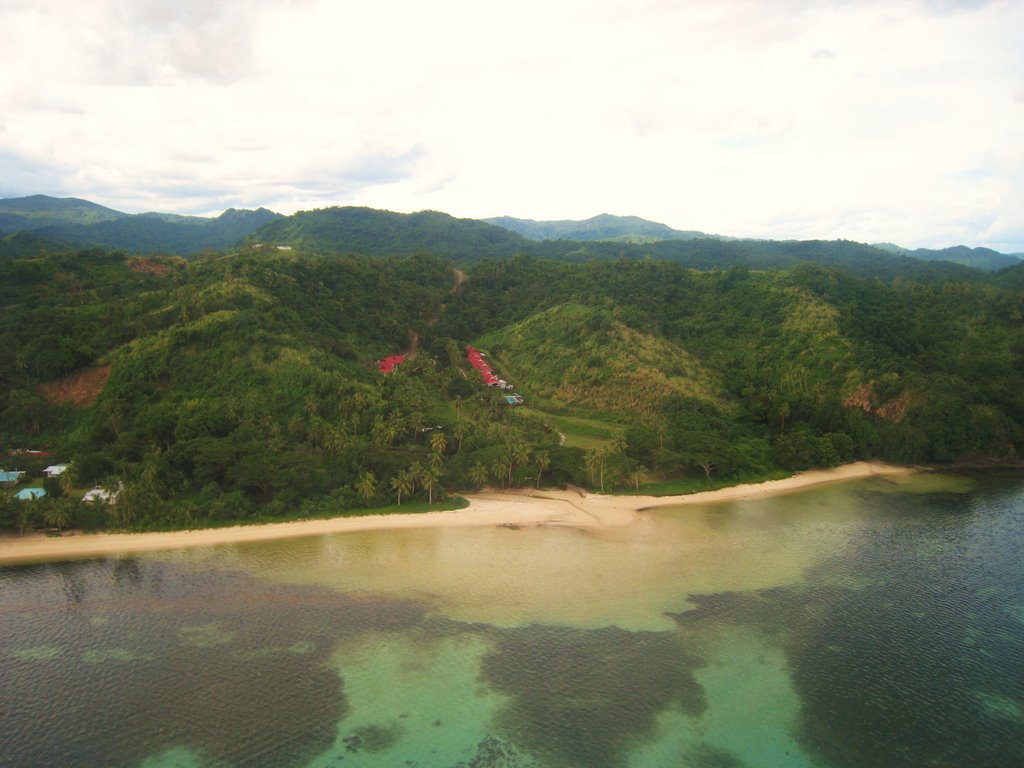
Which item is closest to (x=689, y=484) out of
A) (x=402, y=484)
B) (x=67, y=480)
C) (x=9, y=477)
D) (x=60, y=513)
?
(x=402, y=484)

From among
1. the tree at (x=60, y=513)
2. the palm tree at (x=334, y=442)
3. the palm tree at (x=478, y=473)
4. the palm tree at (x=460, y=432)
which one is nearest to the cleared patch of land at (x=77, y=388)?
the tree at (x=60, y=513)

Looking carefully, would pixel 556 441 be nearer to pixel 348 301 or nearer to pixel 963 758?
pixel 963 758

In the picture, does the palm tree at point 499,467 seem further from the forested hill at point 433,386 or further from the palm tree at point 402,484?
the palm tree at point 402,484

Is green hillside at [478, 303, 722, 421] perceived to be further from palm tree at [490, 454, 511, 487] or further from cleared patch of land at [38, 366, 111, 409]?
cleared patch of land at [38, 366, 111, 409]

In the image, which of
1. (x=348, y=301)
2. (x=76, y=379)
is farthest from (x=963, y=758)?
(x=348, y=301)

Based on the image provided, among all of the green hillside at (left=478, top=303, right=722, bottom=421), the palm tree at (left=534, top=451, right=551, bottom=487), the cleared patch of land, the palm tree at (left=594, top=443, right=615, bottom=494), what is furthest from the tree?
the green hillside at (left=478, top=303, right=722, bottom=421)

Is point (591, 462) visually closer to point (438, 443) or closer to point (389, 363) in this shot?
point (438, 443)

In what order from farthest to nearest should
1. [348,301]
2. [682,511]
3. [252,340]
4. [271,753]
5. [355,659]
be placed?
1. [348,301]
2. [252,340]
3. [682,511]
4. [355,659]
5. [271,753]
